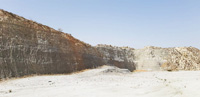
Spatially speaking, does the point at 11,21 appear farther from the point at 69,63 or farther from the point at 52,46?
the point at 69,63

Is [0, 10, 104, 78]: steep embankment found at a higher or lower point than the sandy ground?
higher

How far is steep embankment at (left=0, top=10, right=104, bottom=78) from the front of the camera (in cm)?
1941

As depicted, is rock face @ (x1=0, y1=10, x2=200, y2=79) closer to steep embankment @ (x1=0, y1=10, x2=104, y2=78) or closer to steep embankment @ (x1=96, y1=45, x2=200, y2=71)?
steep embankment @ (x1=0, y1=10, x2=104, y2=78)

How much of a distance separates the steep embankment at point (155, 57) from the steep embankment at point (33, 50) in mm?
15557

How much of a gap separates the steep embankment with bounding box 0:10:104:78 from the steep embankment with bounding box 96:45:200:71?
612 inches

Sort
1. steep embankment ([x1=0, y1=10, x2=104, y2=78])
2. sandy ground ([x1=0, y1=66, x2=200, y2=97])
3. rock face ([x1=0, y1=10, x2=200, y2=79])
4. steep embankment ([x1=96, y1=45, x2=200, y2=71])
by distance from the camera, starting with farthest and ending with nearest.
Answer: steep embankment ([x1=96, y1=45, x2=200, y2=71]) → rock face ([x1=0, y1=10, x2=200, y2=79]) → steep embankment ([x1=0, y1=10, x2=104, y2=78]) → sandy ground ([x1=0, y1=66, x2=200, y2=97])

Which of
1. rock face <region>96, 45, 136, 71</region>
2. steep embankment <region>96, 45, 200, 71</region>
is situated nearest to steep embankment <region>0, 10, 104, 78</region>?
rock face <region>96, 45, 136, 71</region>

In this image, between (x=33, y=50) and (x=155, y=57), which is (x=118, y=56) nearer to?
(x=155, y=57)

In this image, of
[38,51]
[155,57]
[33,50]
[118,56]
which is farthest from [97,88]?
[155,57]

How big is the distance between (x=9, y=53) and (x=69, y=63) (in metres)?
9.51

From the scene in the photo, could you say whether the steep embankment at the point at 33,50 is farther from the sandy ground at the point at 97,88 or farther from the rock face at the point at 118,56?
the rock face at the point at 118,56

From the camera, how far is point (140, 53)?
53.0m

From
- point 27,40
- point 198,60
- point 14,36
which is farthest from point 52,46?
point 198,60

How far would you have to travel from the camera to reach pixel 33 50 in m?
22.6
